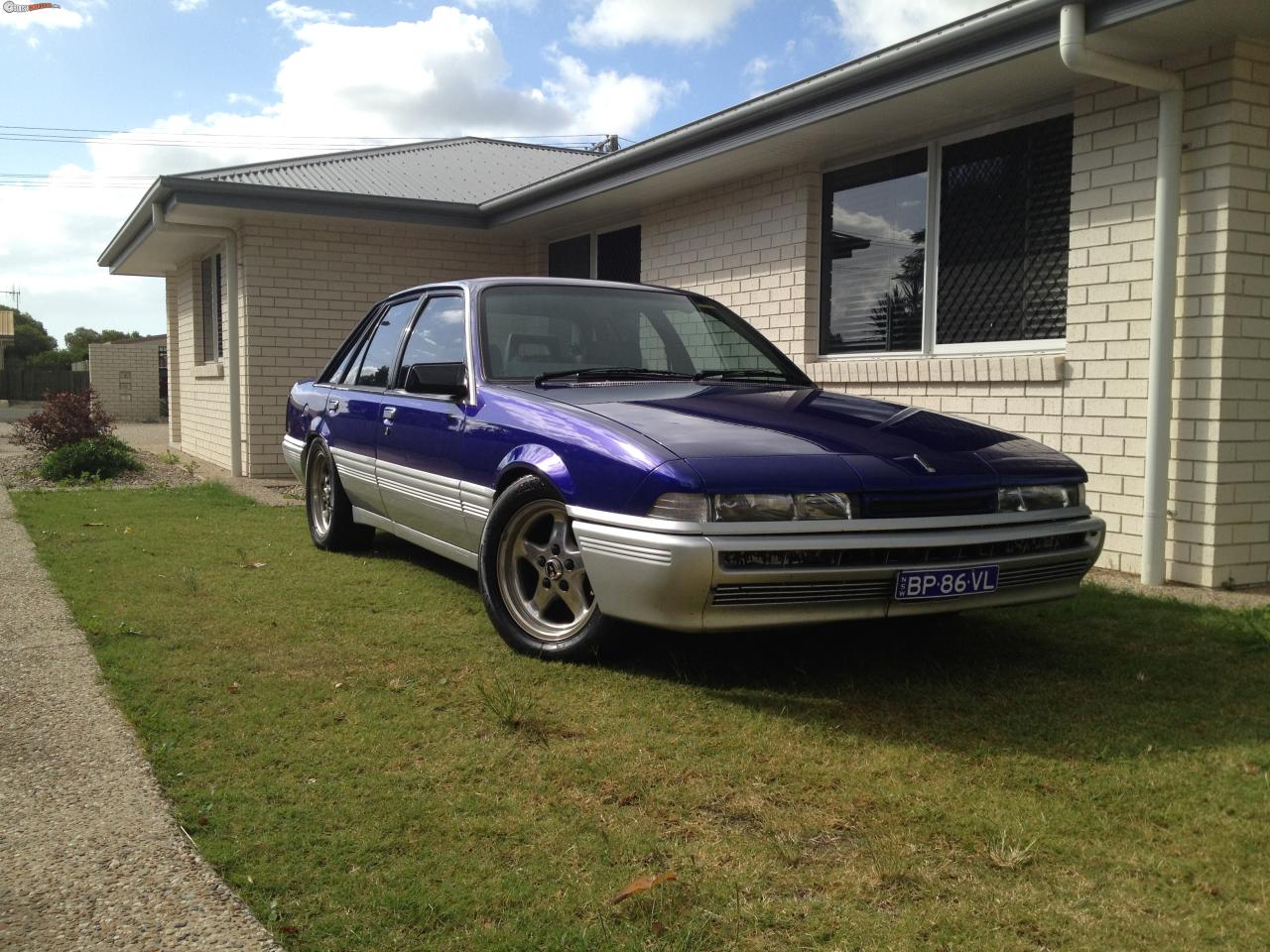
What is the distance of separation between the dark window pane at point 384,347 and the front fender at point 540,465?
1.92 meters

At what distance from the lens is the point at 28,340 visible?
7794 centimetres

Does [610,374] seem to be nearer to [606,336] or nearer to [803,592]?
[606,336]

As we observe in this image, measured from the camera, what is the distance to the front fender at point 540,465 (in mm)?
4223

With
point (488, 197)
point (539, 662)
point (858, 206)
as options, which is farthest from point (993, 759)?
point (488, 197)

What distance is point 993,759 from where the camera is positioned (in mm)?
3375

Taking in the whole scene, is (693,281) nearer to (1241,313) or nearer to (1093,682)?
(1241,313)

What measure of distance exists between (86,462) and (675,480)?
11.1 metres

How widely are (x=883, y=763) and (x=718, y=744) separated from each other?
509mm

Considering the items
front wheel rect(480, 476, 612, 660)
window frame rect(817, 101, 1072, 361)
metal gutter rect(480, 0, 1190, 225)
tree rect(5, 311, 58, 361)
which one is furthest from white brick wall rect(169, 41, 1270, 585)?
tree rect(5, 311, 58, 361)

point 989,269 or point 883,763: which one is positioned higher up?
point 989,269

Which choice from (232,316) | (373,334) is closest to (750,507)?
(373,334)

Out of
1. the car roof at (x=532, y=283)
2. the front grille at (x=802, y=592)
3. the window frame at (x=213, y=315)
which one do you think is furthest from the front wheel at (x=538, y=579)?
the window frame at (x=213, y=315)

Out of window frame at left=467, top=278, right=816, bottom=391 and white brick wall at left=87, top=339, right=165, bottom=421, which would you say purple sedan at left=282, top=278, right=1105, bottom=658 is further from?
white brick wall at left=87, top=339, right=165, bottom=421

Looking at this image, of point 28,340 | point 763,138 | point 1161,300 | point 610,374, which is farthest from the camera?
point 28,340
